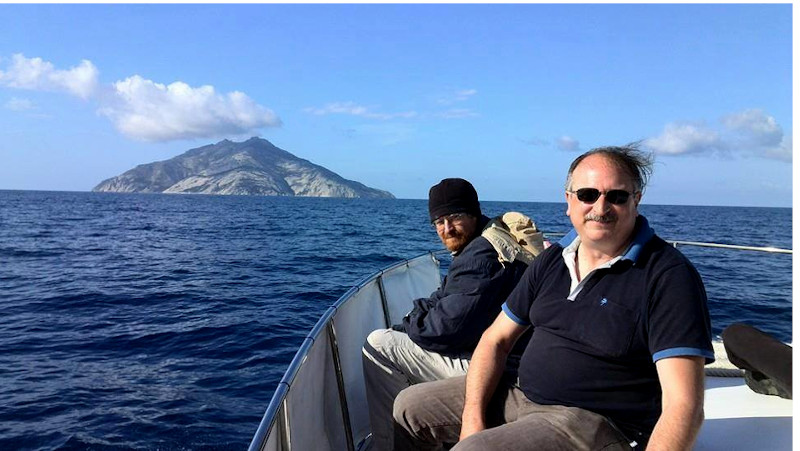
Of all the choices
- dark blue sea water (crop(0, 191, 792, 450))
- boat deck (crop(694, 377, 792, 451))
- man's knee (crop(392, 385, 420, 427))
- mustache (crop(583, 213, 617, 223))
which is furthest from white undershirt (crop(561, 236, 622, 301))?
dark blue sea water (crop(0, 191, 792, 450))

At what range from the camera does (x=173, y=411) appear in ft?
20.1

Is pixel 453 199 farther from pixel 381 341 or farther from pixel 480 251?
pixel 381 341

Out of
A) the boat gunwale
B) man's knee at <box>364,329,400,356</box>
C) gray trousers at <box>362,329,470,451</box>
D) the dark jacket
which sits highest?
the dark jacket

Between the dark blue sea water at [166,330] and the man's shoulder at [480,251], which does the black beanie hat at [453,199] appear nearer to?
the man's shoulder at [480,251]

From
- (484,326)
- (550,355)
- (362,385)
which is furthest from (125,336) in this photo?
(550,355)

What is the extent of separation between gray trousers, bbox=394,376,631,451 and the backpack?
24.0 inches

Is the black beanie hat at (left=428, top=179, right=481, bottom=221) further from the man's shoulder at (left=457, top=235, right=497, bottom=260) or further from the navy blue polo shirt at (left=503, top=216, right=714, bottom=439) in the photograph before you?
the navy blue polo shirt at (left=503, top=216, right=714, bottom=439)

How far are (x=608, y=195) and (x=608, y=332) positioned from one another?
1.50ft

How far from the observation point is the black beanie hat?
3.12 metres

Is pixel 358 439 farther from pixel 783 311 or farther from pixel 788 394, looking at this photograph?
pixel 783 311

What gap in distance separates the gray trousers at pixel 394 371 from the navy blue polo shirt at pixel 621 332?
0.83 metres

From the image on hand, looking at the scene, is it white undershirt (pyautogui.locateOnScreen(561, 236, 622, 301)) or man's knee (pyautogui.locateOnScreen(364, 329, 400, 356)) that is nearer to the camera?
white undershirt (pyautogui.locateOnScreen(561, 236, 622, 301))

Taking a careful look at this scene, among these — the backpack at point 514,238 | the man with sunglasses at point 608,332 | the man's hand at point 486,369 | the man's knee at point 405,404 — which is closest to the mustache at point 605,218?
the man with sunglasses at point 608,332

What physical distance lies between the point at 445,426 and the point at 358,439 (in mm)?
899
